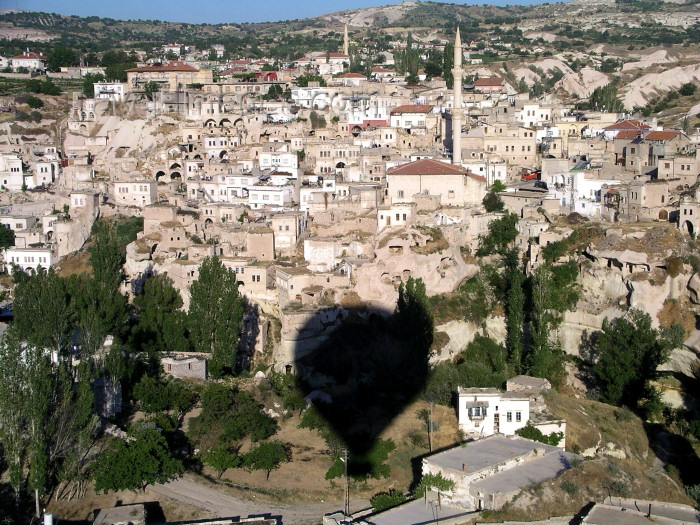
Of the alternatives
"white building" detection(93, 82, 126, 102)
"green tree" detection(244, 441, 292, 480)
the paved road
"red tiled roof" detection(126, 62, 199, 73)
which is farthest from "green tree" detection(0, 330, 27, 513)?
"red tiled roof" detection(126, 62, 199, 73)

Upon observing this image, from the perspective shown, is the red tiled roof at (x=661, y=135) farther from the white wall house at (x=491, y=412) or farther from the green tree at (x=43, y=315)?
the green tree at (x=43, y=315)

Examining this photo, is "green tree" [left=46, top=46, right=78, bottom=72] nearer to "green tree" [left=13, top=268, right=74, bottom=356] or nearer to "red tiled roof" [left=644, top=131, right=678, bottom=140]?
"red tiled roof" [left=644, top=131, right=678, bottom=140]

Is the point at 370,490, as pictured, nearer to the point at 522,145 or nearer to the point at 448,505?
the point at 448,505

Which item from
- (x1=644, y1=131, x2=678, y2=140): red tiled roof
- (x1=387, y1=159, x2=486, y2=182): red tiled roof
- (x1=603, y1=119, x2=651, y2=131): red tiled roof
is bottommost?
(x1=387, y1=159, x2=486, y2=182): red tiled roof

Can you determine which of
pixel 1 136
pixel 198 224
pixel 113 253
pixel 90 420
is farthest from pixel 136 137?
pixel 90 420

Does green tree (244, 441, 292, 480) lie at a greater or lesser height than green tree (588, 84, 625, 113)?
lesser

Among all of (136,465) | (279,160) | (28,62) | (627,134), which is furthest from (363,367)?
(28,62)

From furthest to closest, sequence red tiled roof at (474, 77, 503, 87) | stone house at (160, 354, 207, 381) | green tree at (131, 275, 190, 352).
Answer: red tiled roof at (474, 77, 503, 87) → green tree at (131, 275, 190, 352) → stone house at (160, 354, 207, 381)
